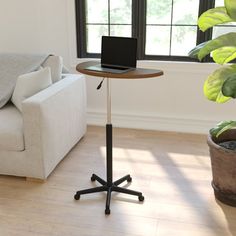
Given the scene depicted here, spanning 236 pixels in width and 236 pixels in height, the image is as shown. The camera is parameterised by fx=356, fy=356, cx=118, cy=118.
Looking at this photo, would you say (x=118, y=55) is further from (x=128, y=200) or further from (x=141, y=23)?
(x=141, y=23)

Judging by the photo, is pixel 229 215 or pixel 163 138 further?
pixel 163 138

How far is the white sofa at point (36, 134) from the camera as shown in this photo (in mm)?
2484

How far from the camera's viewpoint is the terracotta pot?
2.26 metres

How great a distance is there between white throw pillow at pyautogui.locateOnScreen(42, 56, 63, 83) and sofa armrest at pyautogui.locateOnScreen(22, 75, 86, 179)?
0.25ft

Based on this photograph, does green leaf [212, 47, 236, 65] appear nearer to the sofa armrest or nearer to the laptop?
the laptop

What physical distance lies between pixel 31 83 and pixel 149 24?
1377mm

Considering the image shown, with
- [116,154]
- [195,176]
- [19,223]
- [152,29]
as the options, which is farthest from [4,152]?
[152,29]

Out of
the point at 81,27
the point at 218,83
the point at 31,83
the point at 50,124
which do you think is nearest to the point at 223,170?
the point at 218,83

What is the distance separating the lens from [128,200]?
244cm

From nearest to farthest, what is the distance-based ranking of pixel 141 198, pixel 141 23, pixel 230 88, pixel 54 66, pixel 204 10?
pixel 230 88, pixel 141 198, pixel 54 66, pixel 204 10, pixel 141 23

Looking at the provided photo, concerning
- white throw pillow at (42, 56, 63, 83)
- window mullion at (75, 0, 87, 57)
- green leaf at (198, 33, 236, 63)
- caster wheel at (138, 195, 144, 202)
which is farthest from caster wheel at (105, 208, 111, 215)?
window mullion at (75, 0, 87, 57)

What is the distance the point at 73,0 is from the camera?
350 centimetres

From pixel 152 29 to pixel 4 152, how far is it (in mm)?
1847

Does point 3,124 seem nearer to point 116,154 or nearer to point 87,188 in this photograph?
point 87,188
